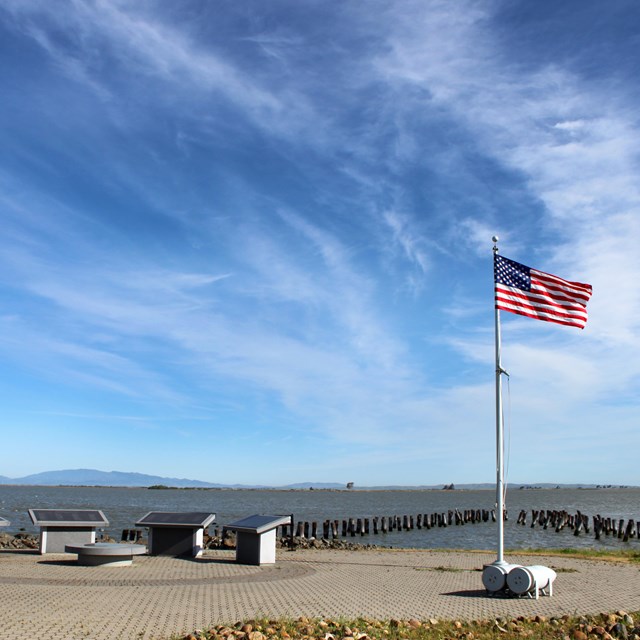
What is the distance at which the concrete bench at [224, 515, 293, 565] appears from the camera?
18.9 meters

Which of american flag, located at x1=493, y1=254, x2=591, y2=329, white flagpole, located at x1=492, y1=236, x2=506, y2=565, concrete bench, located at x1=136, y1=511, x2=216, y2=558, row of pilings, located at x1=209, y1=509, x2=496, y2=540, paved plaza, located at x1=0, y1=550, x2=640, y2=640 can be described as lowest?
row of pilings, located at x1=209, y1=509, x2=496, y2=540

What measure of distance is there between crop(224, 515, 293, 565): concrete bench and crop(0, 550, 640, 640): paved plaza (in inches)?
19.8

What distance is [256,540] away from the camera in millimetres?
19094

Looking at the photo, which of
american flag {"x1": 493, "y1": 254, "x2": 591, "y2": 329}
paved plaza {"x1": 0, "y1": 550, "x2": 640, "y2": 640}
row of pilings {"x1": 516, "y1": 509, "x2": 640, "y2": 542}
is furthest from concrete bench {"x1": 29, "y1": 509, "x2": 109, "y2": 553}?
row of pilings {"x1": 516, "y1": 509, "x2": 640, "y2": 542}

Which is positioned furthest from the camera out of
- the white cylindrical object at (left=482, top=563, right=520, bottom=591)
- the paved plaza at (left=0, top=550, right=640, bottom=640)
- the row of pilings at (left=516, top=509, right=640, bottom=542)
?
the row of pilings at (left=516, top=509, right=640, bottom=542)

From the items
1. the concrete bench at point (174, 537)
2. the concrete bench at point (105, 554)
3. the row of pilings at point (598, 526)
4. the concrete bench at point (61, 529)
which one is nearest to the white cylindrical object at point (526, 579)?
the concrete bench at point (105, 554)

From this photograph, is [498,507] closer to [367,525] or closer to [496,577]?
[496,577]

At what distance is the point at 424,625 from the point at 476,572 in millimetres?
8074

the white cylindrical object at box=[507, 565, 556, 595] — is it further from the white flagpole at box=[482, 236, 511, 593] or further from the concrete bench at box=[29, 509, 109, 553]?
the concrete bench at box=[29, 509, 109, 553]

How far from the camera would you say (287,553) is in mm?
23969

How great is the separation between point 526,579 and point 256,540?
313 inches

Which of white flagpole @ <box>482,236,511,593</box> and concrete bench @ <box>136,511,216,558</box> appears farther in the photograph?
concrete bench @ <box>136,511,216,558</box>

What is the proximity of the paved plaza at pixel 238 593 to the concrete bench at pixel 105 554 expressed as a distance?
312mm

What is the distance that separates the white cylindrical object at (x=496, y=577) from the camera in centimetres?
1398
